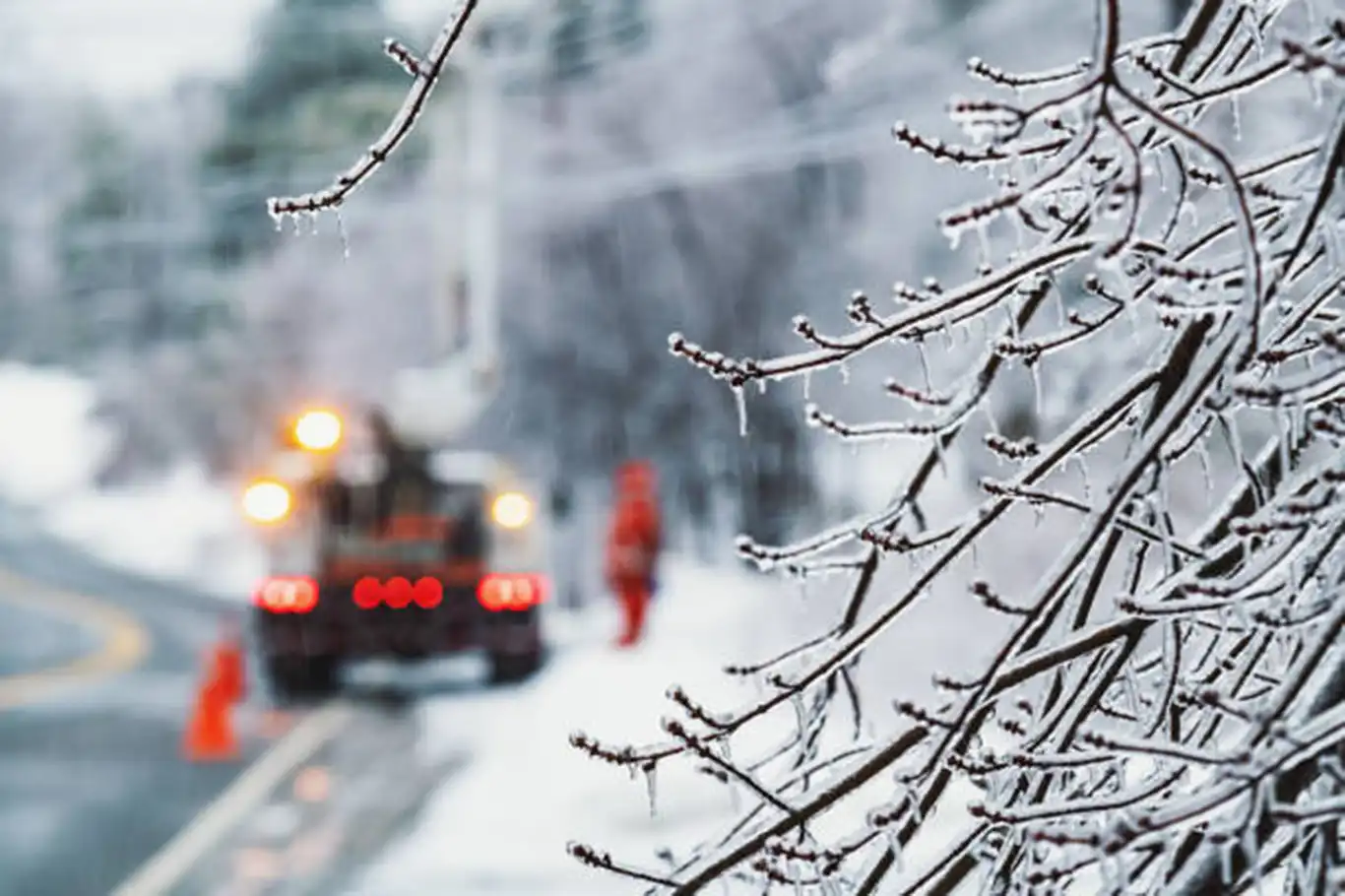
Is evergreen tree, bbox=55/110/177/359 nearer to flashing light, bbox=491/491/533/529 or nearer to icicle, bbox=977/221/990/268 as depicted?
flashing light, bbox=491/491/533/529

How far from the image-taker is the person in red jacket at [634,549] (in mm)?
17047

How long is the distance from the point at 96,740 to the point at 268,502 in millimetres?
2151

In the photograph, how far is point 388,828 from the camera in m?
10.8

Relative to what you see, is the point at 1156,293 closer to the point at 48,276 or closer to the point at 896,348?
the point at 896,348

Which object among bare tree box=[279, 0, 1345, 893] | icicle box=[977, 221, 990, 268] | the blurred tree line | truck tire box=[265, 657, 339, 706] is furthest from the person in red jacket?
icicle box=[977, 221, 990, 268]

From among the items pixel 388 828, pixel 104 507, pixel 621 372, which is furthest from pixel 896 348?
pixel 104 507

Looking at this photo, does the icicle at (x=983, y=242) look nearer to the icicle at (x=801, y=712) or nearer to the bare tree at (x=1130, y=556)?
the bare tree at (x=1130, y=556)

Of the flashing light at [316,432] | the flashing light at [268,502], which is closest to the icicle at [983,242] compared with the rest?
the flashing light at [268,502]

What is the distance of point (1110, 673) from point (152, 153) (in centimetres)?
4717

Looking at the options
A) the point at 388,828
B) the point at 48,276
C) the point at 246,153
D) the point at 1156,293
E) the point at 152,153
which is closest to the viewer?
the point at 1156,293

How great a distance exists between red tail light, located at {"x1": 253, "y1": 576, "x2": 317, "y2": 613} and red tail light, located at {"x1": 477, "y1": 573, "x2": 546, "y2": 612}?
1.15m

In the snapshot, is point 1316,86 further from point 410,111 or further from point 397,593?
point 397,593

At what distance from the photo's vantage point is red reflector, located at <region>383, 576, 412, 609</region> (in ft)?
51.0

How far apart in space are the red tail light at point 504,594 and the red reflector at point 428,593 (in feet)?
0.89
